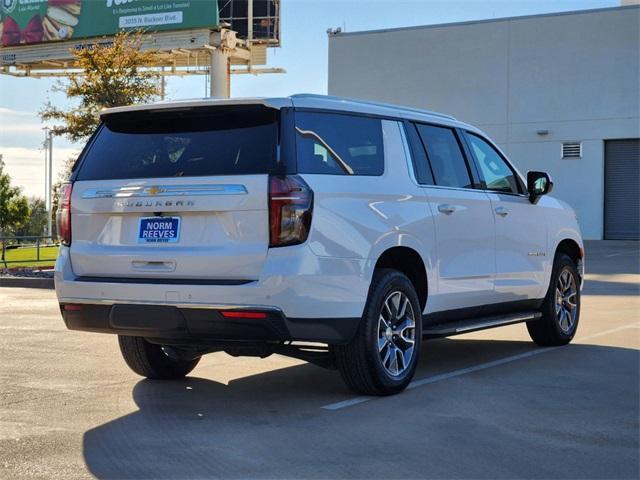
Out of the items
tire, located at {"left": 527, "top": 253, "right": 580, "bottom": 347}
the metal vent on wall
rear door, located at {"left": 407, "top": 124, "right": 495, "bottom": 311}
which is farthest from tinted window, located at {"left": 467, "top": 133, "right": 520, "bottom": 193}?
the metal vent on wall

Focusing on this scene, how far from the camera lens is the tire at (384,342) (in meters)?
6.73

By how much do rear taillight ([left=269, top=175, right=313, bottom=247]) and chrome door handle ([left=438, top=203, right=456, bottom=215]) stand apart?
1.71m

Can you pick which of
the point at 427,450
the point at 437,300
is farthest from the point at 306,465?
the point at 437,300

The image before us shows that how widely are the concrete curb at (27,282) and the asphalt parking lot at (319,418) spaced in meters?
9.73

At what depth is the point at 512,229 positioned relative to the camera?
8734mm

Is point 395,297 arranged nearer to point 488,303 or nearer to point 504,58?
point 488,303

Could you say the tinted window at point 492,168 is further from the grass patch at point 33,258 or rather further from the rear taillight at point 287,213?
the grass patch at point 33,258

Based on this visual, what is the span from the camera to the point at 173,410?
6605mm

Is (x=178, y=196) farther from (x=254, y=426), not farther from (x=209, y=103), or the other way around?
(x=254, y=426)

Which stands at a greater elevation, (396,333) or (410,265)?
(410,265)

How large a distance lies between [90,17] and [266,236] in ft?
152

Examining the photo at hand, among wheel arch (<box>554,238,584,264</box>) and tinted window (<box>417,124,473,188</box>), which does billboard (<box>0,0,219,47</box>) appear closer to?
wheel arch (<box>554,238,584,264</box>)

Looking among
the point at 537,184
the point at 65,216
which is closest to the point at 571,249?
the point at 537,184

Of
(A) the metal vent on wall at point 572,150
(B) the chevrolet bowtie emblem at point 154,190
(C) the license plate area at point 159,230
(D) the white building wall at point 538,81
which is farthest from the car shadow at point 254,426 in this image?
(A) the metal vent on wall at point 572,150
